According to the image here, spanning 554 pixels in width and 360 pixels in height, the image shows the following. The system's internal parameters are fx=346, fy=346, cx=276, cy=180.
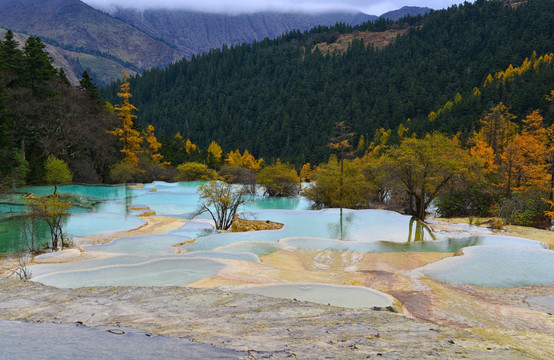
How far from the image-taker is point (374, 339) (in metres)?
3.89

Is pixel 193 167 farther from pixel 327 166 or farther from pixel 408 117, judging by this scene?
pixel 408 117

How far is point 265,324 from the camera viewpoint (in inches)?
183

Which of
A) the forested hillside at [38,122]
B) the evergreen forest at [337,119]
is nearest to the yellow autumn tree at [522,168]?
the evergreen forest at [337,119]

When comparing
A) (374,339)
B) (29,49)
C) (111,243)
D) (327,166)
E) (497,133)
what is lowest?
(111,243)

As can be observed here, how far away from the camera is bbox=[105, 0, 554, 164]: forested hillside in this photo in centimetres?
9725

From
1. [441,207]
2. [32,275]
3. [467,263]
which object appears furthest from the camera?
[441,207]

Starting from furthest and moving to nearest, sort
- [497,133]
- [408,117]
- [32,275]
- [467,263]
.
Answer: [408,117] → [497,133] → [467,263] → [32,275]

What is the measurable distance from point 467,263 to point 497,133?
33.8 meters

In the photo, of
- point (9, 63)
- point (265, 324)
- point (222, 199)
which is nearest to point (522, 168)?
point (222, 199)

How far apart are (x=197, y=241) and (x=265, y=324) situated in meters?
11.3

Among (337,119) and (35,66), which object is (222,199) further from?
(337,119)

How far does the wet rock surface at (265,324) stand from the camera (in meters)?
3.43

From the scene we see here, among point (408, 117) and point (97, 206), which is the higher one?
point (408, 117)

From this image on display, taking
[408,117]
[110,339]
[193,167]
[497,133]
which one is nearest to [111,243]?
[110,339]
